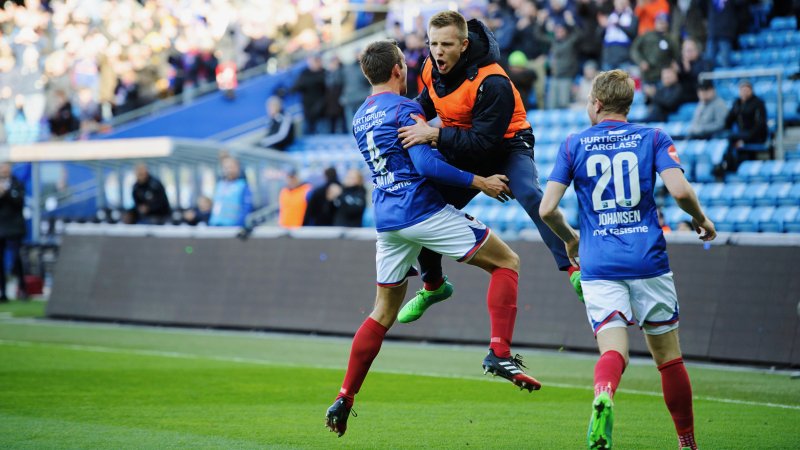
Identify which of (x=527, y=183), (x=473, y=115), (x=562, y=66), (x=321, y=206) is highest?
(x=473, y=115)

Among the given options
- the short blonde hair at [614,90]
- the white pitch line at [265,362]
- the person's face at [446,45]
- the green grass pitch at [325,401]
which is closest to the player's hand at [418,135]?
the person's face at [446,45]

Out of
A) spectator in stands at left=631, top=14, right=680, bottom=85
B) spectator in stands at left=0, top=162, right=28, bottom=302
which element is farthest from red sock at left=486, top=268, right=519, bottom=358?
spectator in stands at left=0, top=162, right=28, bottom=302

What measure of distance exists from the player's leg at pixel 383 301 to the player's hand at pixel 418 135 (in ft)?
2.07

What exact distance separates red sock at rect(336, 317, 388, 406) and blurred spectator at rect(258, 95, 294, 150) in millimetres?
18723

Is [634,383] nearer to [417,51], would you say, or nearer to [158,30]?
[417,51]

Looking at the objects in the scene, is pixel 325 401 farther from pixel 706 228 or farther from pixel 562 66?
pixel 562 66

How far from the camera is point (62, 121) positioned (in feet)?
107

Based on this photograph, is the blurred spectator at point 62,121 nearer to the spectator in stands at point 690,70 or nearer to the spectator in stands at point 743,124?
the spectator in stands at point 690,70

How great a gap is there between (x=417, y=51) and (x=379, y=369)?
35.3ft

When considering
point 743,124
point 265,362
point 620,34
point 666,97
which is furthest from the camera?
point 620,34

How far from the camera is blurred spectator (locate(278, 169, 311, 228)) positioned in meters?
18.2

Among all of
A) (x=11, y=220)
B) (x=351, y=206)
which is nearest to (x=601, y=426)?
(x=351, y=206)

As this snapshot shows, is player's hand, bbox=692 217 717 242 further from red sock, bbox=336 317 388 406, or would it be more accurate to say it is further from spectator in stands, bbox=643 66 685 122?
spectator in stands, bbox=643 66 685 122

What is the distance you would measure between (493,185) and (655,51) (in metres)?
12.2
